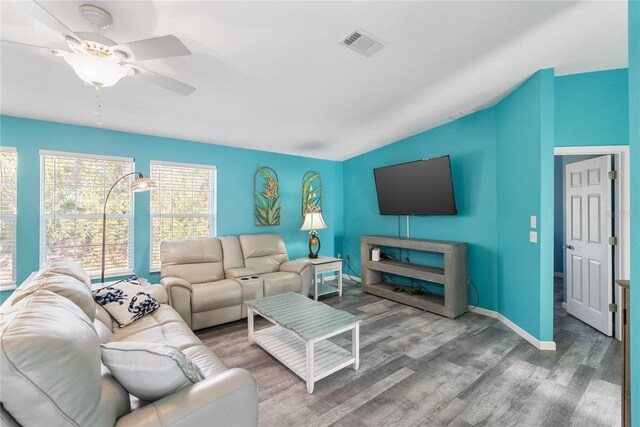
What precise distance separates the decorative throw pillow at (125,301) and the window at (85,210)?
4.08ft

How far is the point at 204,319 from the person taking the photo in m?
3.08

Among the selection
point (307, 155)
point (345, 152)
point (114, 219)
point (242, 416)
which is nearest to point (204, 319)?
point (114, 219)

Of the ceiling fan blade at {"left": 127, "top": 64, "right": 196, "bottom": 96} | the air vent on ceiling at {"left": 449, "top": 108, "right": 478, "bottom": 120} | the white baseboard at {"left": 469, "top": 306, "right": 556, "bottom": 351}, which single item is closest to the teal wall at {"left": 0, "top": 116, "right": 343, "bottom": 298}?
the ceiling fan blade at {"left": 127, "top": 64, "right": 196, "bottom": 96}

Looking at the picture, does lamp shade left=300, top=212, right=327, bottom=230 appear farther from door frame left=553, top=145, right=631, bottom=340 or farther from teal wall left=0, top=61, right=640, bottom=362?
door frame left=553, top=145, right=631, bottom=340

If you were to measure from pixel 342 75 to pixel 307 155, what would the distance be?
2675mm

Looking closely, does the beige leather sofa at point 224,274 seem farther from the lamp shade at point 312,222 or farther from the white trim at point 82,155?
the white trim at point 82,155

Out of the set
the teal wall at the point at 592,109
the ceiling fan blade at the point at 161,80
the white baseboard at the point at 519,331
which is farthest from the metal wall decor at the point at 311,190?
the teal wall at the point at 592,109

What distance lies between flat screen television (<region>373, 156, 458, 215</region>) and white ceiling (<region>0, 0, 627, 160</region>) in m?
0.70

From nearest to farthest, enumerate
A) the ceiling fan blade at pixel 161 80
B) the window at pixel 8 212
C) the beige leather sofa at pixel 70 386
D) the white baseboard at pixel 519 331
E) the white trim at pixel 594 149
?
the beige leather sofa at pixel 70 386
the ceiling fan blade at pixel 161 80
the white baseboard at pixel 519 331
the white trim at pixel 594 149
the window at pixel 8 212

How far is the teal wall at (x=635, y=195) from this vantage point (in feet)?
3.93

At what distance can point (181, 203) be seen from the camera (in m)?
3.98

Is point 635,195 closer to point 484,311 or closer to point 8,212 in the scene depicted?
point 484,311

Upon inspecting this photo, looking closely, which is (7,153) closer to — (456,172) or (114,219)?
(114,219)

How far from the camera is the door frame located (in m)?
2.79
